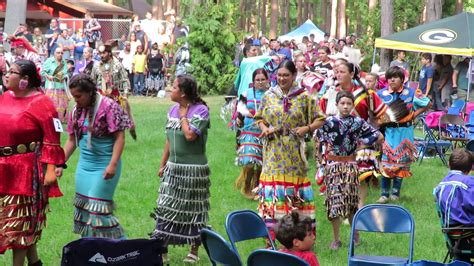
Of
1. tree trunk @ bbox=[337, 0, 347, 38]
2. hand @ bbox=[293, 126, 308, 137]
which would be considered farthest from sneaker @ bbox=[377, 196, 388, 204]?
tree trunk @ bbox=[337, 0, 347, 38]

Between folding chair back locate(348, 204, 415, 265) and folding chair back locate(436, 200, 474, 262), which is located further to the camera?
folding chair back locate(348, 204, 415, 265)

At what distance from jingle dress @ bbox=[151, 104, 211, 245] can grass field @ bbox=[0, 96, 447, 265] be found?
292 mm

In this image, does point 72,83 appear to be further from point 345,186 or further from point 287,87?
point 345,186

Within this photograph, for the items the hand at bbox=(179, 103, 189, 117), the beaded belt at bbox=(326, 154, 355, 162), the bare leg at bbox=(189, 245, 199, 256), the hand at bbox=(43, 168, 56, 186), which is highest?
the hand at bbox=(179, 103, 189, 117)

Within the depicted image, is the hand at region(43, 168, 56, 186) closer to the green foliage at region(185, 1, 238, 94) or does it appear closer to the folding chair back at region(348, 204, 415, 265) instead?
the folding chair back at region(348, 204, 415, 265)

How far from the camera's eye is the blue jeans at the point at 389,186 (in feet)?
35.9

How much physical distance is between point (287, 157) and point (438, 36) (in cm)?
988

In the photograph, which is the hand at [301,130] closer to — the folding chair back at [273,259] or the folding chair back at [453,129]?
the folding chair back at [273,259]

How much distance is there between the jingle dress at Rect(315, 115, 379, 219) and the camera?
27.6 feet

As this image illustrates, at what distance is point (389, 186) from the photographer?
433 inches

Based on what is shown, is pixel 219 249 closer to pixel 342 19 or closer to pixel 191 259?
pixel 191 259

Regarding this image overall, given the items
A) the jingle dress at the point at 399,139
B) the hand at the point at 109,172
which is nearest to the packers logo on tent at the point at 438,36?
the jingle dress at the point at 399,139

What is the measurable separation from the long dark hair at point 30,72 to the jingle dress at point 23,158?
87mm

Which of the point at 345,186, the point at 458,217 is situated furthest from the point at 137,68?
the point at 458,217
